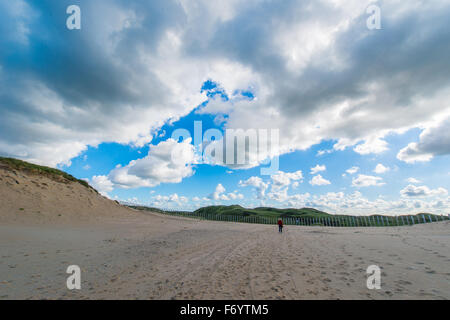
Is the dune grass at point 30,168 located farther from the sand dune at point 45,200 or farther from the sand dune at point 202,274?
the sand dune at point 202,274

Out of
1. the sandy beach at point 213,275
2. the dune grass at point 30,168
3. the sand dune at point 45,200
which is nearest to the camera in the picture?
the sandy beach at point 213,275

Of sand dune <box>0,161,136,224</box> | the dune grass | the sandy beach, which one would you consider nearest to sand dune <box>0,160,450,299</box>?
the sandy beach

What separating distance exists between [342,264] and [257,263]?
151 inches

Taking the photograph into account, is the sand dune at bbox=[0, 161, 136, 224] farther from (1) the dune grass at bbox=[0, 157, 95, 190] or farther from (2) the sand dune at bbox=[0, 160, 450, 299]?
(2) the sand dune at bbox=[0, 160, 450, 299]

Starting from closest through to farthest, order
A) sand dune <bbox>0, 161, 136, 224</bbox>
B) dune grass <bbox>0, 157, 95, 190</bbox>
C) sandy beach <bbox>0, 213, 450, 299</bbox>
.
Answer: sandy beach <bbox>0, 213, 450, 299</bbox>, sand dune <bbox>0, 161, 136, 224</bbox>, dune grass <bbox>0, 157, 95, 190</bbox>

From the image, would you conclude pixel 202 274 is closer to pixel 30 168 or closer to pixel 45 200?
pixel 45 200

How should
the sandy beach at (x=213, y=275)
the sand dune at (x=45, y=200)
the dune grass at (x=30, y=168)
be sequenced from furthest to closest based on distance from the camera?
1. the dune grass at (x=30, y=168)
2. the sand dune at (x=45, y=200)
3. the sandy beach at (x=213, y=275)

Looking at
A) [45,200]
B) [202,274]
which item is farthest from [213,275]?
[45,200]

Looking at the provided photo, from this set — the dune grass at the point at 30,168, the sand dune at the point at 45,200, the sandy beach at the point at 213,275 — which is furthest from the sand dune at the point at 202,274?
the dune grass at the point at 30,168
